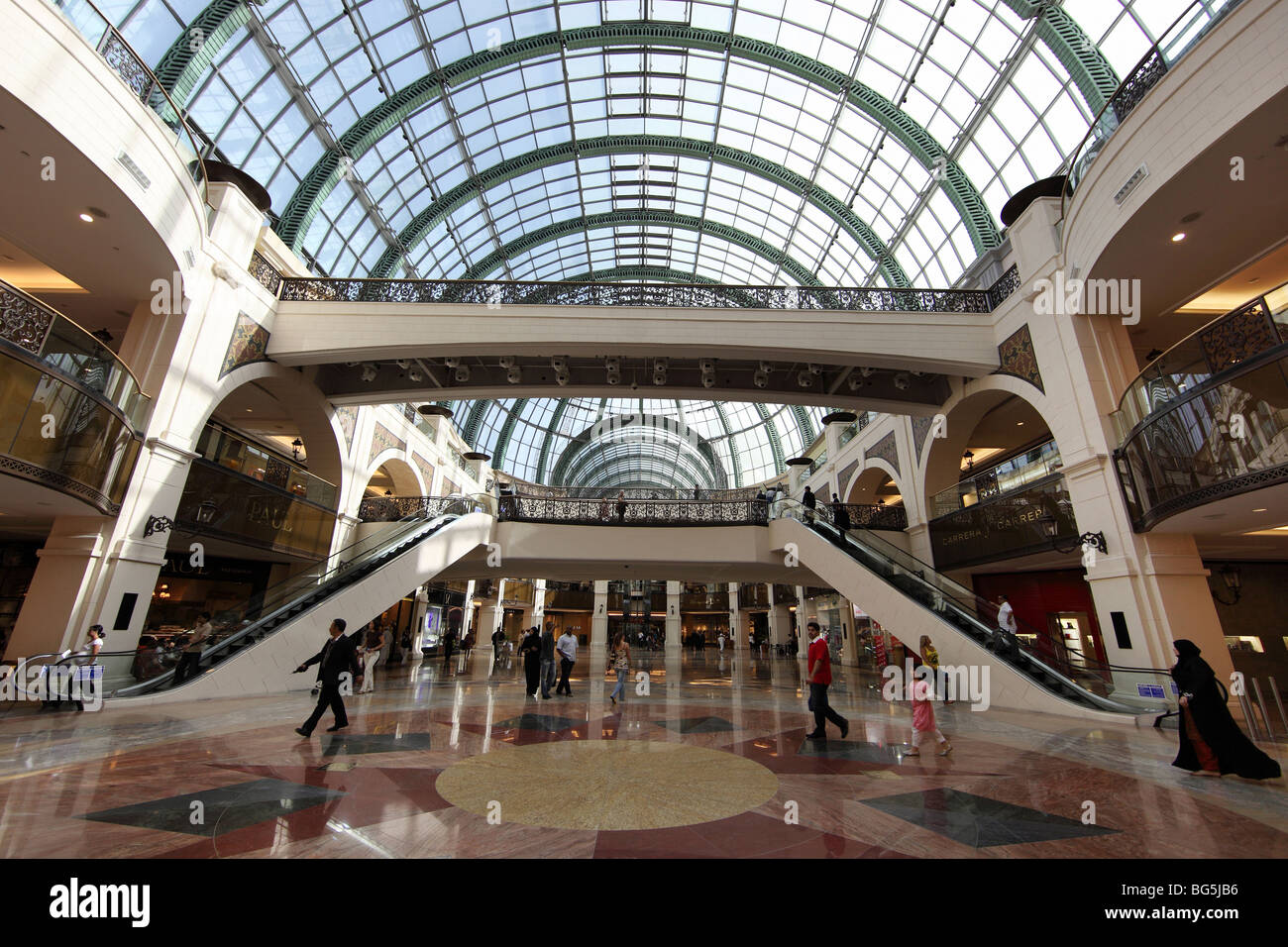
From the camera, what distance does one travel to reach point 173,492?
1044cm

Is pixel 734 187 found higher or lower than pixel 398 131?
higher

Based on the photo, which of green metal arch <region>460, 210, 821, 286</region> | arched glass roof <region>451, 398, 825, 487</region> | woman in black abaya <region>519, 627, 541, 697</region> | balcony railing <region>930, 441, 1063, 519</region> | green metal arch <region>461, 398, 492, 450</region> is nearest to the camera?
woman in black abaya <region>519, 627, 541, 697</region>

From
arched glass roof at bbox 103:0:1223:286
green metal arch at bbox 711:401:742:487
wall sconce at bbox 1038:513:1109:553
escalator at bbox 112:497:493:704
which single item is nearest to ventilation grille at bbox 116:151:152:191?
arched glass roof at bbox 103:0:1223:286

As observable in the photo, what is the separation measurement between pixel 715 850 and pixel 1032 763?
14.3ft

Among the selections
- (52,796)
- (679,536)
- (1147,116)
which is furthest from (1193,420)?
(52,796)

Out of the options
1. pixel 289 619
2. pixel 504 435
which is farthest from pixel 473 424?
pixel 289 619

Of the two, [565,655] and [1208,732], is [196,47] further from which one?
[1208,732]

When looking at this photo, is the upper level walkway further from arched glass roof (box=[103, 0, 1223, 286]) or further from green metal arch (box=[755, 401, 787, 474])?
green metal arch (box=[755, 401, 787, 474])

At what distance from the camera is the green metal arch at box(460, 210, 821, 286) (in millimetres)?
25562

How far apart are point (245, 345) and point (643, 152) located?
18.0m

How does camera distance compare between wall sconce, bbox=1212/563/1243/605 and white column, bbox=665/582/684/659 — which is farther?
white column, bbox=665/582/684/659

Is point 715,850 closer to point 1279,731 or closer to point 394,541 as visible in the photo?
point 1279,731

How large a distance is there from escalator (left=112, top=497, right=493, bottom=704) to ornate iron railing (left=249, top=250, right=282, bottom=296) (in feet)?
21.7

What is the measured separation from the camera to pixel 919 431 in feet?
57.2
